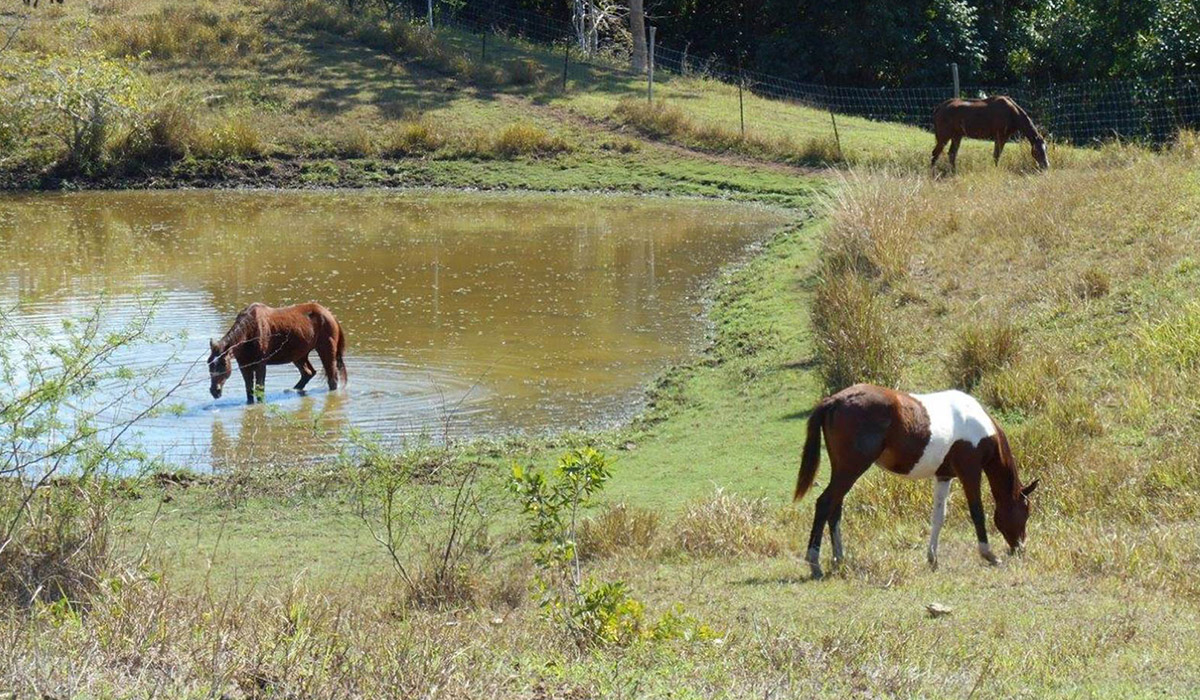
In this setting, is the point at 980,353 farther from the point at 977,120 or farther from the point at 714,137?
the point at 714,137

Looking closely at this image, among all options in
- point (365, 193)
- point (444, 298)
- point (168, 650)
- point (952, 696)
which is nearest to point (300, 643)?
point (168, 650)

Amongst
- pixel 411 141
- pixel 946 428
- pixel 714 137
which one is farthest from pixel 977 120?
pixel 946 428

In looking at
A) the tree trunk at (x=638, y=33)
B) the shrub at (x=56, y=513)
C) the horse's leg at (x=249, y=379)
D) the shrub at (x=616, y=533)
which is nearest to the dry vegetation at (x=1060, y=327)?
the shrub at (x=616, y=533)

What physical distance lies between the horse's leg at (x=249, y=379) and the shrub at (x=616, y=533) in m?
5.78

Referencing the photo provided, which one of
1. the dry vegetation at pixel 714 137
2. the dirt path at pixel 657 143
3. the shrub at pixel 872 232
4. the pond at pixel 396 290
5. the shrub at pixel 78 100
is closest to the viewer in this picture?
the pond at pixel 396 290

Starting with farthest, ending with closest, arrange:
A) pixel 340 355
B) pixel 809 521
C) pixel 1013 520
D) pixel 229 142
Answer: pixel 229 142 < pixel 340 355 < pixel 809 521 < pixel 1013 520

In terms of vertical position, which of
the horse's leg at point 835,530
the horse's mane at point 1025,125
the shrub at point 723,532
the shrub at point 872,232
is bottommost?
the shrub at point 723,532

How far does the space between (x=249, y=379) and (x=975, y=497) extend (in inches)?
324

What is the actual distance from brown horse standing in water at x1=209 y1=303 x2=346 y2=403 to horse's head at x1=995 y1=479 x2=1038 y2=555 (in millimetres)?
7695

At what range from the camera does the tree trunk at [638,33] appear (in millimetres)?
41812

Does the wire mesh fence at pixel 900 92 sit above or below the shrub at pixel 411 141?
above

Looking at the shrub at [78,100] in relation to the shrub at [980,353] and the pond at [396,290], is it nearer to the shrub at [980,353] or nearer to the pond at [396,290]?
the pond at [396,290]

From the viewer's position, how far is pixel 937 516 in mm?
9188

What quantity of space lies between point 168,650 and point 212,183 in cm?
2678
